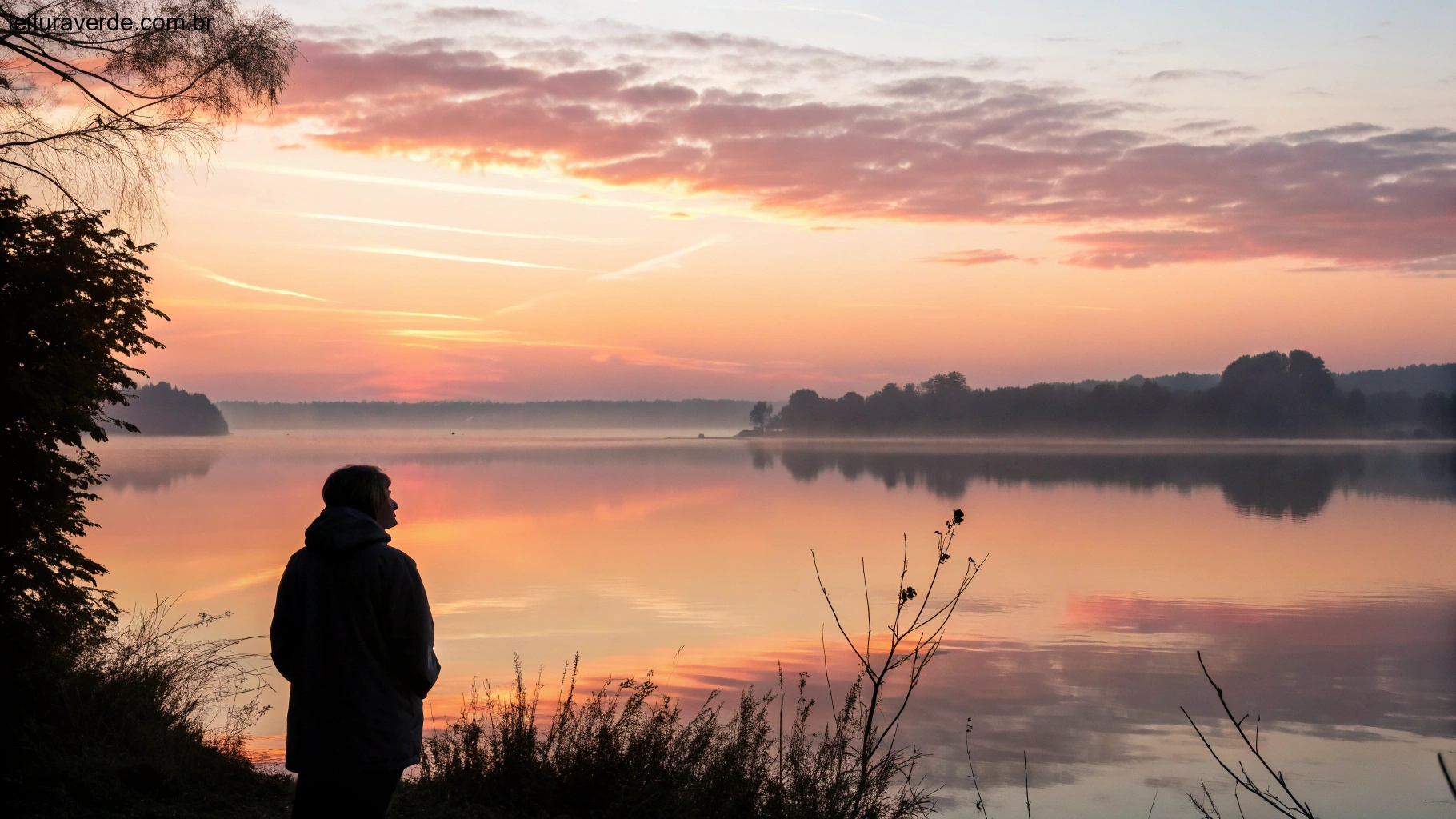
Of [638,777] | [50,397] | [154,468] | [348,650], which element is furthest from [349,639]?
[154,468]

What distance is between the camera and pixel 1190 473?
62.2 meters

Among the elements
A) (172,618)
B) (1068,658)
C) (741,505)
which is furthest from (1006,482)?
(172,618)

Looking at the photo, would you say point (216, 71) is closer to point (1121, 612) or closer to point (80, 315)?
point (80, 315)

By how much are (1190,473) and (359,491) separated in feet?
210

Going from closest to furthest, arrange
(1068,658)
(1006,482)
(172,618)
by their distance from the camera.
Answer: (1068,658)
(172,618)
(1006,482)

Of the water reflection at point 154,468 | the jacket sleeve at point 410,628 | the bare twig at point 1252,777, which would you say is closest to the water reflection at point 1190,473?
the water reflection at point 154,468

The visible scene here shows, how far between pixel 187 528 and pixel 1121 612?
22.4m

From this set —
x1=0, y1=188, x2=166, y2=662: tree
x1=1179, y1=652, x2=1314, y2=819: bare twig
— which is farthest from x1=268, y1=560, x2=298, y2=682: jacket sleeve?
x1=0, y1=188, x2=166, y2=662: tree

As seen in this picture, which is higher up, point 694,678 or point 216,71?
point 216,71

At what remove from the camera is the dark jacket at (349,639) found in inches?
165

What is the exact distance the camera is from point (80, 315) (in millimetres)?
8195

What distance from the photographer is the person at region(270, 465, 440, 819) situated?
419 centimetres

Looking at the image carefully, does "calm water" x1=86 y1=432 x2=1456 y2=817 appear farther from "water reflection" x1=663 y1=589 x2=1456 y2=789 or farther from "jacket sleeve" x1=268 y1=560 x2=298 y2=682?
"jacket sleeve" x1=268 y1=560 x2=298 y2=682

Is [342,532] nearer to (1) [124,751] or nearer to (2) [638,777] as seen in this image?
(2) [638,777]
